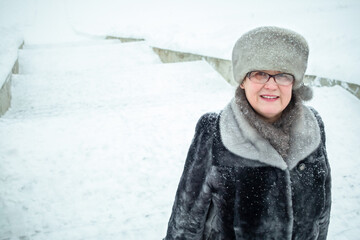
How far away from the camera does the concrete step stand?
8696mm

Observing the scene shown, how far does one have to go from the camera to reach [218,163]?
142 centimetres

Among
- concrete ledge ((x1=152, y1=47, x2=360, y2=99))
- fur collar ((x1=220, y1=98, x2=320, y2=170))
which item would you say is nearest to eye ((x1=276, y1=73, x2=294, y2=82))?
fur collar ((x1=220, y1=98, x2=320, y2=170))

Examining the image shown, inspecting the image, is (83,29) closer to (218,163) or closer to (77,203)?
(77,203)

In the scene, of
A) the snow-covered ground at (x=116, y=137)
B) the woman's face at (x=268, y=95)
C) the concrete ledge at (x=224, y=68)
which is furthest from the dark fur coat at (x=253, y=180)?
the concrete ledge at (x=224, y=68)

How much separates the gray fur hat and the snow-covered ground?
2.10 m

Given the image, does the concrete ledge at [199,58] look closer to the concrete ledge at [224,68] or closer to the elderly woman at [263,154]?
the concrete ledge at [224,68]

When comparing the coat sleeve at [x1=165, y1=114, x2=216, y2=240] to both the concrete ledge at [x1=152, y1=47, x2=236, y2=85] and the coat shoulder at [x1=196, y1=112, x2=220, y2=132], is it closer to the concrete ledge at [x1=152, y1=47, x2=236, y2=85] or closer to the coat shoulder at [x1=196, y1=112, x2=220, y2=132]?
the coat shoulder at [x1=196, y1=112, x2=220, y2=132]

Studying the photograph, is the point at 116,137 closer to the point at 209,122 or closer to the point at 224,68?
the point at 209,122

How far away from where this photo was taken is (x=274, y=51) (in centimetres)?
128

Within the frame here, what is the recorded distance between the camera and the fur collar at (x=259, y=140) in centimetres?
136

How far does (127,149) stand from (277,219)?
2786mm

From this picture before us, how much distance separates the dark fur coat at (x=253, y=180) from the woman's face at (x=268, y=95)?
110 mm

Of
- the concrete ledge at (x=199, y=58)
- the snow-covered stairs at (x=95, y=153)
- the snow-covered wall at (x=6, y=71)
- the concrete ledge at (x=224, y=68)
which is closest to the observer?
the snow-covered stairs at (x=95, y=153)

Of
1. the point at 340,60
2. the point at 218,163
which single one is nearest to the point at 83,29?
the point at 340,60
